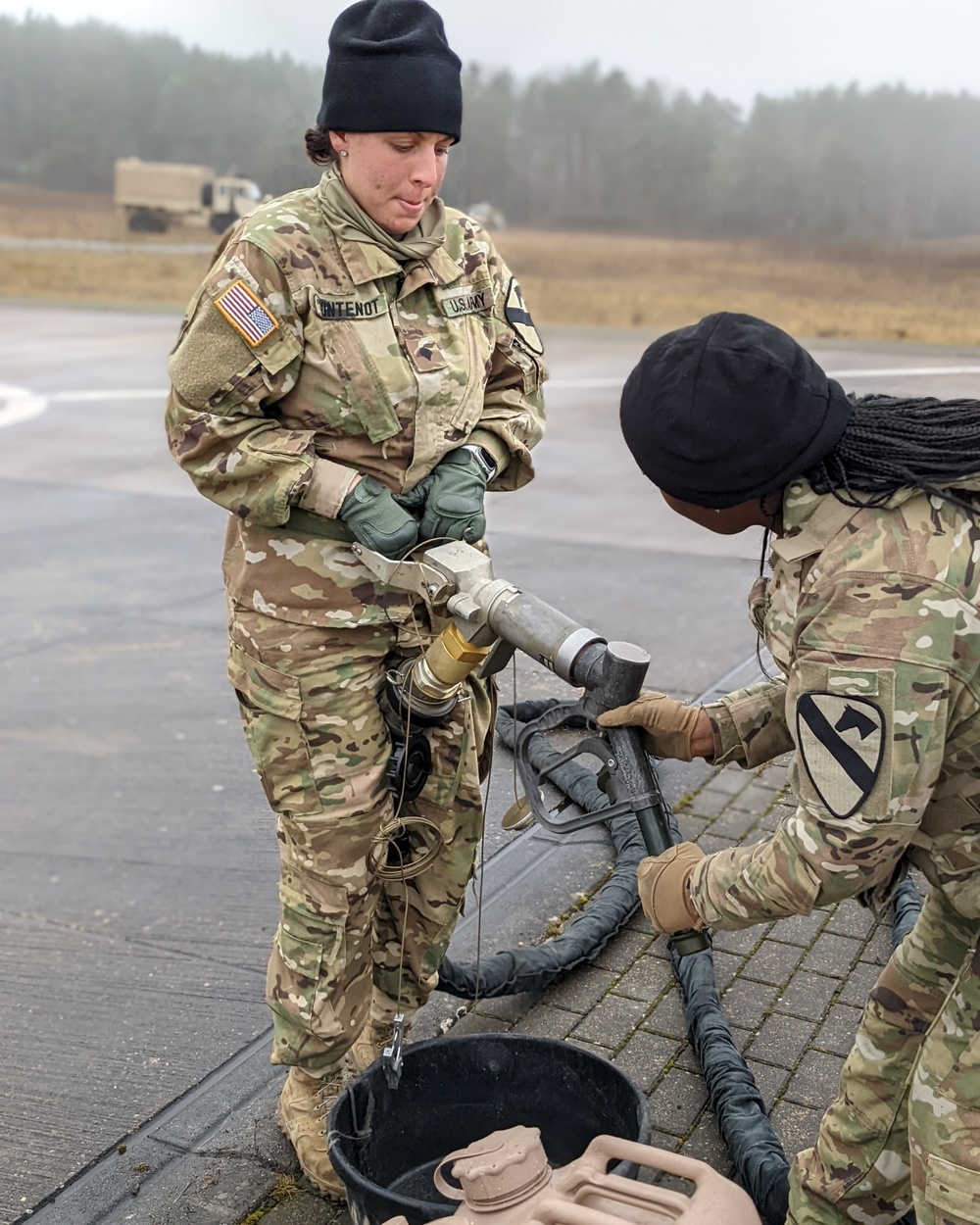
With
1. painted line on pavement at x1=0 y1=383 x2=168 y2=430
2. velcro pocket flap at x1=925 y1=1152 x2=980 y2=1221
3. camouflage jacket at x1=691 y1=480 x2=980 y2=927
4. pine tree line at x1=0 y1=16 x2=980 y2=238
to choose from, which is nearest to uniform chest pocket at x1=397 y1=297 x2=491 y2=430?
camouflage jacket at x1=691 y1=480 x2=980 y2=927

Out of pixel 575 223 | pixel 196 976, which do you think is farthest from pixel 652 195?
pixel 196 976

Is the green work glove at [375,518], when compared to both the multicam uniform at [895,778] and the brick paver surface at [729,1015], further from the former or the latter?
the brick paver surface at [729,1015]

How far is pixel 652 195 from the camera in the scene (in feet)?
78.9

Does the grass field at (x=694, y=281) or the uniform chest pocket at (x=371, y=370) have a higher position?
the uniform chest pocket at (x=371, y=370)

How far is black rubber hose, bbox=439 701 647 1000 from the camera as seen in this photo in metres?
3.37

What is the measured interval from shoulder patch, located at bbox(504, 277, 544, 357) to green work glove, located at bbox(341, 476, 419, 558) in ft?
1.83

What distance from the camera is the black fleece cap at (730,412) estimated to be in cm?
190

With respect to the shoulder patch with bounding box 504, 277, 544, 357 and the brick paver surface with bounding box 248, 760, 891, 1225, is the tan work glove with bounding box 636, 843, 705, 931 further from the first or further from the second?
the shoulder patch with bounding box 504, 277, 544, 357

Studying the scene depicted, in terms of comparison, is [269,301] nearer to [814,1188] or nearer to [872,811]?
[872,811]

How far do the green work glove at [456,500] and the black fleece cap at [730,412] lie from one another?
707 millimetres

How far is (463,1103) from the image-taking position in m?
2.76

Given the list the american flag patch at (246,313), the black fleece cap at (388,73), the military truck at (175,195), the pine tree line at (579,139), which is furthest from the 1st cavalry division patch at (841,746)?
the military truck at (175,195)

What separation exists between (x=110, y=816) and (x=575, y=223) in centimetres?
2174

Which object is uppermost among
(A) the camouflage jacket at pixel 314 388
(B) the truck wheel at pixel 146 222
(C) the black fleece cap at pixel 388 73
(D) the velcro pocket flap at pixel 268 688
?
(C) the black fleece cap at pixel 388 73
